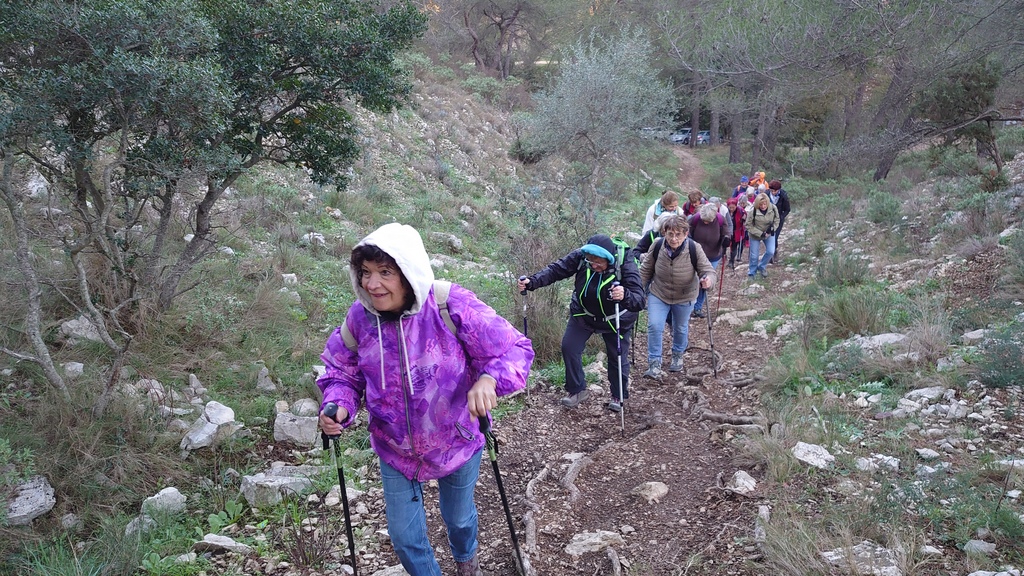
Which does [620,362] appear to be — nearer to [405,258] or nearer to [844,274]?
[405,258]

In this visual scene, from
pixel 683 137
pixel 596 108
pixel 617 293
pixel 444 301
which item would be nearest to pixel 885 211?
pixel 596 108

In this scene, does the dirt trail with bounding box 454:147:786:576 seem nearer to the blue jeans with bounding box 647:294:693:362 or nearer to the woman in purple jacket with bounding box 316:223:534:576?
Result: the blue jeans with bounding box 647:294:693:362

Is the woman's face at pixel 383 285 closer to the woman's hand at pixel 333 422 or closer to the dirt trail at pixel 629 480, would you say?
the woman's hand at pixel 333 422

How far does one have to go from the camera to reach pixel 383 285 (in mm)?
2537

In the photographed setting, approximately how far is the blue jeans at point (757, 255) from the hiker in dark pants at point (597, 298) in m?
6.63

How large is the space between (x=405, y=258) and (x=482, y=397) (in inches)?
25.0

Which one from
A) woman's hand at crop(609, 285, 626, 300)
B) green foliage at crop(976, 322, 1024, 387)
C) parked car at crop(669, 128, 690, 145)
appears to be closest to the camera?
green foliage at crop(976, 322, 1024, 387)

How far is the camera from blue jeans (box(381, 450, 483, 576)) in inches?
109

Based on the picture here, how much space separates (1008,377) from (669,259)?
118 inches

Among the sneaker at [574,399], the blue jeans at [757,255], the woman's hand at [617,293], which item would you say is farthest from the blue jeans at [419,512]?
the blue jeans at [757,255]

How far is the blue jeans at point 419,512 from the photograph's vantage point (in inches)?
109

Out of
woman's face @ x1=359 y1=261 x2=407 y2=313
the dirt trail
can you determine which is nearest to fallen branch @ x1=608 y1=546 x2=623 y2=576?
the dirt trail

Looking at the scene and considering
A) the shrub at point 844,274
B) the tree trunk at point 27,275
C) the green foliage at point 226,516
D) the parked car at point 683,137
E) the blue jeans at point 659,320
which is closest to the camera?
the green foliage at point 226,516

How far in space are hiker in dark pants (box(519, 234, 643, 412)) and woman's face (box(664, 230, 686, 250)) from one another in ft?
3.91
